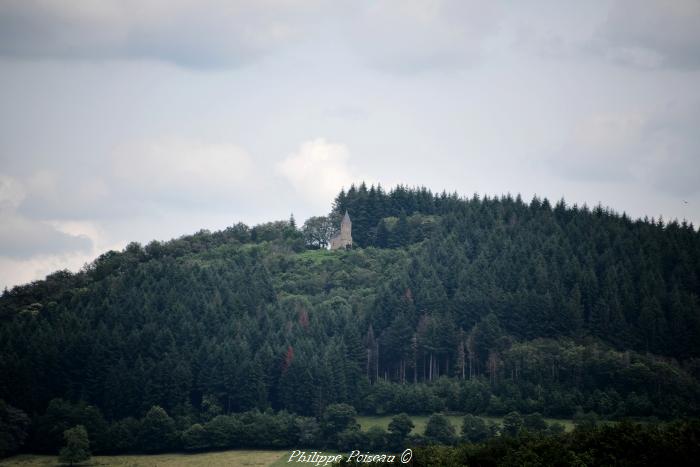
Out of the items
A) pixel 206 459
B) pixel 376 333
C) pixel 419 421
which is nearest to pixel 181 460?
pixel 206 459

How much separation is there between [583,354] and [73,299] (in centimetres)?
8156

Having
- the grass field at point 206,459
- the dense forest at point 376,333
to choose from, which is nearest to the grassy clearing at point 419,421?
the grass field at point 206,459

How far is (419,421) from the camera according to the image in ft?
414

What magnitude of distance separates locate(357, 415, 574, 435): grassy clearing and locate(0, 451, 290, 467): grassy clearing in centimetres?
1307

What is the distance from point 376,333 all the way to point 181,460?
147 ft

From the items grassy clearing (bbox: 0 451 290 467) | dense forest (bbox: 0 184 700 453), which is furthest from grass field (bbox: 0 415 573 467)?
dense forest (bbox: 0 184 700 453)

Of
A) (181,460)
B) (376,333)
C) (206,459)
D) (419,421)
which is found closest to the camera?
A: (206,459)

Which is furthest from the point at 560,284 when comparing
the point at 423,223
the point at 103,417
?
the point at 103,417

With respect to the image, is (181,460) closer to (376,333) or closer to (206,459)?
(206,459)

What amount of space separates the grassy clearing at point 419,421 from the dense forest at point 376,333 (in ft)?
5.89

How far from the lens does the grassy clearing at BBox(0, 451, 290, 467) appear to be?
115 meters

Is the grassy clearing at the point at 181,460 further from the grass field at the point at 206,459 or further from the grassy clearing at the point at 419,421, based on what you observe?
the grassy clearing at the point at 419,421

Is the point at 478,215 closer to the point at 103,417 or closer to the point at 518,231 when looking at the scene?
the point at 518,231

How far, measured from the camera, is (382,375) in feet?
497
